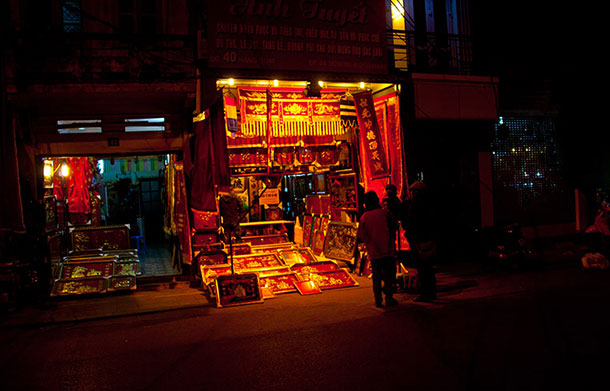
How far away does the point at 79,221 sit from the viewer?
1373cm

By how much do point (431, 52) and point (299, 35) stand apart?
178 inches

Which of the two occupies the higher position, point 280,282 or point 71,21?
point 71,21

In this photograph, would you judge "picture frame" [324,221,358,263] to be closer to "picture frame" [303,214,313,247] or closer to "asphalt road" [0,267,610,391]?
"picture frame" [303,214,313,247]

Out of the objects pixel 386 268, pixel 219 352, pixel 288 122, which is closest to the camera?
pixel 219 352

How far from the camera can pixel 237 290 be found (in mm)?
9531

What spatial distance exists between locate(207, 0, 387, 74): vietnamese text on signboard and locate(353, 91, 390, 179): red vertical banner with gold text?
31.1 inches

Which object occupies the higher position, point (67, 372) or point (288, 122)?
point (288, 122)

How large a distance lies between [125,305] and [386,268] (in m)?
5.55

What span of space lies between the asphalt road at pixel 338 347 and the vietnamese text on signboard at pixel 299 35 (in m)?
5.54

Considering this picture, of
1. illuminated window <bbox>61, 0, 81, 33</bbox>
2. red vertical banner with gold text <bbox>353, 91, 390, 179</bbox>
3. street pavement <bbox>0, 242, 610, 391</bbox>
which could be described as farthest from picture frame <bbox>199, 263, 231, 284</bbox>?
illuminated window <bbox>61, 0, 81, 33</bbox>

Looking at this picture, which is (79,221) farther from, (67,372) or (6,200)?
(67,372)

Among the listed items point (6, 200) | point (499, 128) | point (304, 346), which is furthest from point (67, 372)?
point (499, 128)

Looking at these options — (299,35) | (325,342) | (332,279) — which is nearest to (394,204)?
(332,279)

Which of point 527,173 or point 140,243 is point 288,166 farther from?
point 527,173
